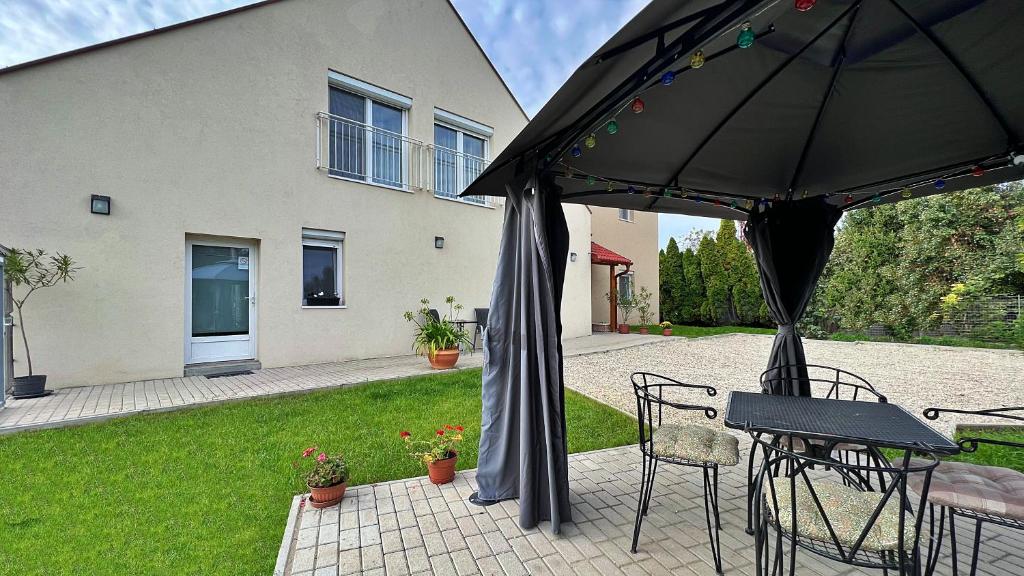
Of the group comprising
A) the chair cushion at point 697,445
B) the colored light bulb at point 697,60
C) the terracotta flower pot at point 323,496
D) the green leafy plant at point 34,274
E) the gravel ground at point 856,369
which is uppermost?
the colored light bulb at point 697,60

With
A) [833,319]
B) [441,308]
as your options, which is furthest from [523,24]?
[833,319]

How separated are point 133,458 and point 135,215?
3.76 metres

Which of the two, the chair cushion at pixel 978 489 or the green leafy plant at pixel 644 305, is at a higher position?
the green leafy plant at pixel 644 305

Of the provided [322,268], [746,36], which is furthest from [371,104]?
[746,36]

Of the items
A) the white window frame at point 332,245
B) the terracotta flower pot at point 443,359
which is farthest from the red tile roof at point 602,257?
the white window frame at point 332,245

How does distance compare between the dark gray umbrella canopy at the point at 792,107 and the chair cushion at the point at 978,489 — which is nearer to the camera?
the chair cushion at the point at 978,489

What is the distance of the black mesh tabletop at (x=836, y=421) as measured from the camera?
1.79 m

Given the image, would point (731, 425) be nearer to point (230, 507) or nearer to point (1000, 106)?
point (1000, 106)

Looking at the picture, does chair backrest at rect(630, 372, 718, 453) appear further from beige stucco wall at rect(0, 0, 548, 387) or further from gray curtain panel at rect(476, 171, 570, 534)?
beige stucco wall at rect(0, 0, 548, 387)

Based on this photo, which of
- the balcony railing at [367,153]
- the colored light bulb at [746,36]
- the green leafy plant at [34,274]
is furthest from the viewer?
the balcony railing at [367,153]

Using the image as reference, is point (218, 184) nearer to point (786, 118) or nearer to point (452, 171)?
point (452, 171)

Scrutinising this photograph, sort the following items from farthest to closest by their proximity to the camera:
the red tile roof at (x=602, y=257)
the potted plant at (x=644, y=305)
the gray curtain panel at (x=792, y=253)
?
1. the potted plant at (x=644, y=305)
2. the red tile roof at (x=602, y=257)
3. the gray curtain panel at (x=792, y=253)

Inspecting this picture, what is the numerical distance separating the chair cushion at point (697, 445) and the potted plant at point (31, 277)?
6.60 metres

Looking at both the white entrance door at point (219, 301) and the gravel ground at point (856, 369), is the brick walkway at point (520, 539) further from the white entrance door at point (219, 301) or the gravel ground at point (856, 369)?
the white entrance door at point (219, 301)
